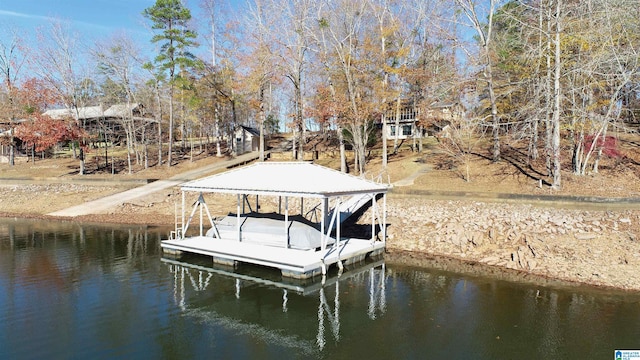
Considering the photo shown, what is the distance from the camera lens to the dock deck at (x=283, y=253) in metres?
14.9

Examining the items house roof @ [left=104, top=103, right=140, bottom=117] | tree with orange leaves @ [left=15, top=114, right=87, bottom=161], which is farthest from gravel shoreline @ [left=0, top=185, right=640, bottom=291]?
tree with orange leaves @ [left=15, top=114, right=87, bottom=161]

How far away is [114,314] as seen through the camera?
1170 cm

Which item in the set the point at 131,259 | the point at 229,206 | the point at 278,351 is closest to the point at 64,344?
the point at 278,351

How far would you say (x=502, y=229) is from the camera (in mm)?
18891

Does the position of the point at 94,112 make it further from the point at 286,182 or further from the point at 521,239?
the point at 521,239

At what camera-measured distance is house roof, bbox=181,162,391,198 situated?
16.2 meters

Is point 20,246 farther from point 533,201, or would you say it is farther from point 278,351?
point 533,201

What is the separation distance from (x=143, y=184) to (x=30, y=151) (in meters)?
27.2

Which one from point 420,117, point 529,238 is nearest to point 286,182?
point 529,238

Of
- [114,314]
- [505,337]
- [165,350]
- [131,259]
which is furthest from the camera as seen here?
[131,259]

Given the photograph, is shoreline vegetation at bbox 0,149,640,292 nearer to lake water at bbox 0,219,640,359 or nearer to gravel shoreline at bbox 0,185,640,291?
gravel shoreline at bbox 0,185,640,291

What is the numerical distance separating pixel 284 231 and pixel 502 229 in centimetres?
1020

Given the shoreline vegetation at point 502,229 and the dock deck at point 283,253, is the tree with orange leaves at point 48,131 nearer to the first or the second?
the shoreline vegetation at point 502,229

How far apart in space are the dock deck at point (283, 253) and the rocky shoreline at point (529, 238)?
8.65ft
